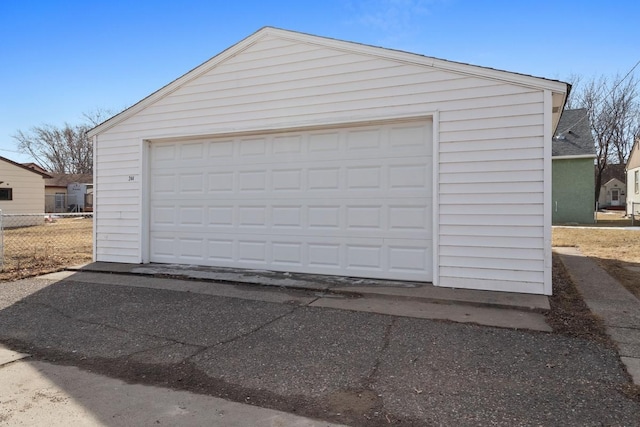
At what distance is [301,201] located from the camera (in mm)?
6875

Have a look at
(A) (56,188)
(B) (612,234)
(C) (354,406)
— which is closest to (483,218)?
(C) (354,406)

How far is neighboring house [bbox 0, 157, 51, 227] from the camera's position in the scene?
21391 millimetres

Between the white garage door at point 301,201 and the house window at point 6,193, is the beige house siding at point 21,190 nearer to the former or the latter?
the house window at point 6,193

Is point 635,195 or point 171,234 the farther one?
point 635,195

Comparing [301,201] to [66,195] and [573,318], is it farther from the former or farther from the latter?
[66,195]

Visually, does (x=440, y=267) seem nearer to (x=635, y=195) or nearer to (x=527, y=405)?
(x=527, y=405)

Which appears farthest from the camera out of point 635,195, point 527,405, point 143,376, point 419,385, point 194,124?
point 635,195

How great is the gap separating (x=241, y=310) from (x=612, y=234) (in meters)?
14.1

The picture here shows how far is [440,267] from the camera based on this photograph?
19.3 feet

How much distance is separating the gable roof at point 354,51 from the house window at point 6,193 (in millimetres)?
17588

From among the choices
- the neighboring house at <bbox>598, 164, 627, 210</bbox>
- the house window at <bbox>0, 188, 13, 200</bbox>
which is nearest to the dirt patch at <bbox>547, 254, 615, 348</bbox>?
the house window at <bbox>0, 188, 13, 200</bbox>

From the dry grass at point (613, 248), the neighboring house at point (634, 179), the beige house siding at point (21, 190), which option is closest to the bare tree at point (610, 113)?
the neighboring house at point (634, 179)

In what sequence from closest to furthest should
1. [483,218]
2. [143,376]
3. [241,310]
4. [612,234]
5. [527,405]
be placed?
[527,405], [143,376], [241,310], [483,218], [612,234]

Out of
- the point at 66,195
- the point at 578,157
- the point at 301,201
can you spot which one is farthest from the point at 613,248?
the point at 66,195
